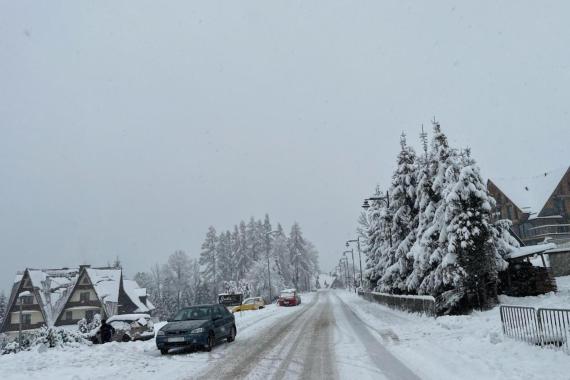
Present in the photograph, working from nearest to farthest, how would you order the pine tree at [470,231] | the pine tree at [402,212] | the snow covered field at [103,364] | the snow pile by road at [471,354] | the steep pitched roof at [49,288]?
the snow pile by road at [471,354]
the snow covered field at [103,364]
the pine tree at [470,231]
the pine tree at [402,212]
the steep pitched roof at [49,288]

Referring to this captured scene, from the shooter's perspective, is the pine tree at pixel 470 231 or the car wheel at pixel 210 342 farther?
the pine tree at pixel 470 231

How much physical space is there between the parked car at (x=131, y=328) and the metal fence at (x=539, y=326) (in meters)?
14.1

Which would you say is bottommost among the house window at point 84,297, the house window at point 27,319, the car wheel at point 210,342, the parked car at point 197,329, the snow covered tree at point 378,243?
the house window at point 27,319

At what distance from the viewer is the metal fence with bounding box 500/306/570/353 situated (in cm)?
913

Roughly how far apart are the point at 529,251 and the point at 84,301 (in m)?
50.9

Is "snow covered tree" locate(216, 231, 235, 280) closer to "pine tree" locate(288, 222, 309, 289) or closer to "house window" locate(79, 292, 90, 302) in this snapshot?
"pine tree" locate(288, 222, 309, 289)

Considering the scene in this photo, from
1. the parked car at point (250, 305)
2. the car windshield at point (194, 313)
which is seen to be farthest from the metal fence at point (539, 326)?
the parked car at point (250, 305)

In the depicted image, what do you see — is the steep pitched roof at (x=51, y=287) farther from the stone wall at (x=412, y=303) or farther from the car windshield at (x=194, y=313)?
the car windshield at (x=194, y=313)

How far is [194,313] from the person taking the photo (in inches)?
656

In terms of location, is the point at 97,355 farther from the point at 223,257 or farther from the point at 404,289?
the point at 223,257

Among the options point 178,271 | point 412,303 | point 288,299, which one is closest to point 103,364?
point 412,303

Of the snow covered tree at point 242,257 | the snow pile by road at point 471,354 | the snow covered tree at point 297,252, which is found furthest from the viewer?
the snow covered tree at point 297,252

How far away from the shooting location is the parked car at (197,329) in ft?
46.7

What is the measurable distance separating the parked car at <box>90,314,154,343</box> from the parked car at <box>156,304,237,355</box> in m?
3.92
